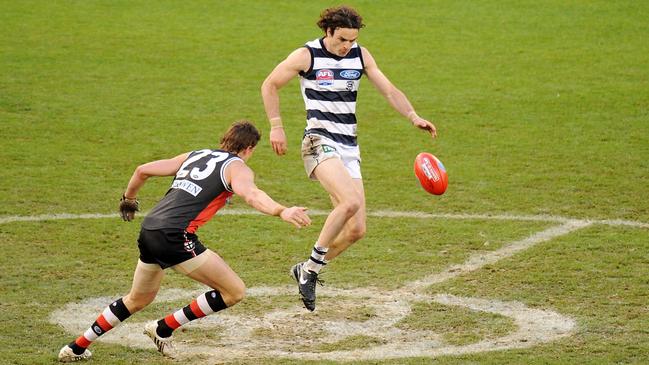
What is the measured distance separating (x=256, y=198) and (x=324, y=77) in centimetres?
281

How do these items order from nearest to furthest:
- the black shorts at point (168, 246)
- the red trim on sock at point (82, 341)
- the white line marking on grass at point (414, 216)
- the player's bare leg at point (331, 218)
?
the black shorts at point (168, 246) → the red trim on sock at point (82, 341) → the player's bare leg at point (331, 218) → the white line marking on grass at point (414, 216)

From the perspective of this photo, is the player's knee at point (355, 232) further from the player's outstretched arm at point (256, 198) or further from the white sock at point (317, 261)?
the player's outstretched arm at point (256, 198)

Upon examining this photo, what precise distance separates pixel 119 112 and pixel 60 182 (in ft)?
13.5

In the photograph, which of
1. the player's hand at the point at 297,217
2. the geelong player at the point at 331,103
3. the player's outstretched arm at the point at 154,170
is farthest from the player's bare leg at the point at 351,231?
the player's hand at the point at 297,217

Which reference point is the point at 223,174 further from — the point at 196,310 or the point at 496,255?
the point at 496,255

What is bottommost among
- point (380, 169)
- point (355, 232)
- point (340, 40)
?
point (380, 169)

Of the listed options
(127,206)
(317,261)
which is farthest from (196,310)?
(317,261)

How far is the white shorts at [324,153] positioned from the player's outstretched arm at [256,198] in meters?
1.91

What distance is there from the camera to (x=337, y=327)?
1055cm

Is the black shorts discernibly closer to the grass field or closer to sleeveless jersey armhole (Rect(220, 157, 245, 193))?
sleeveless jersey armhole (Rect(220, 157, 245, 193))

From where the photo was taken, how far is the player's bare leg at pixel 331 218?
1073cm

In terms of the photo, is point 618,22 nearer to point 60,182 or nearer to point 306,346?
point 60,182

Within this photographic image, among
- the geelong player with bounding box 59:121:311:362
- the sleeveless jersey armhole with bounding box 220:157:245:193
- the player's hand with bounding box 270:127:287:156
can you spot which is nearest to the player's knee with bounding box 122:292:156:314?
the geelong player with bounding box 59:121:311:362

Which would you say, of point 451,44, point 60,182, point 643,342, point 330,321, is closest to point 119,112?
point 60,182
